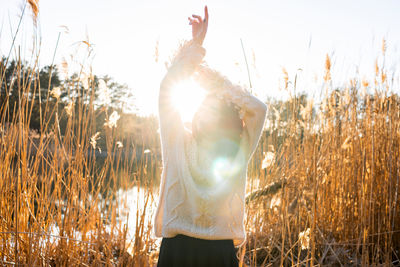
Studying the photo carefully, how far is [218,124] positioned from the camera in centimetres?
121

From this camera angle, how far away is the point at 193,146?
121 cm

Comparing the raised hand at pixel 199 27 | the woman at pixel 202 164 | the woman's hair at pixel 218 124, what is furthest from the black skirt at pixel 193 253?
the raised hand at pixel 199 27

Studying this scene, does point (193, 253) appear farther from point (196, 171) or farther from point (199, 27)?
point (199, 27)

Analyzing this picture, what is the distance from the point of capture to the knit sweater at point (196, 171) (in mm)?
1202

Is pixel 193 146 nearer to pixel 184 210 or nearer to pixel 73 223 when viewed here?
pixel 184 210

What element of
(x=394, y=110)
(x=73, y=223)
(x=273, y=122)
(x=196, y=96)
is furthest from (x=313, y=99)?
(x=73, y=223)

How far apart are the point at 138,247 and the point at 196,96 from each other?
0.94 metres

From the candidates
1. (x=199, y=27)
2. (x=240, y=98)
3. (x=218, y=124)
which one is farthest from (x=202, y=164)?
(x=199, y=27)

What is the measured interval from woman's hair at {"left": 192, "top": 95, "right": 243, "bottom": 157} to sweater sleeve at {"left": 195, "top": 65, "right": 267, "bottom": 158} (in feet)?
0.09

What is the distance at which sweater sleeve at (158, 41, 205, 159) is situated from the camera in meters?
1.19

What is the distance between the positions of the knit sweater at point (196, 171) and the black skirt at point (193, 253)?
0.05m

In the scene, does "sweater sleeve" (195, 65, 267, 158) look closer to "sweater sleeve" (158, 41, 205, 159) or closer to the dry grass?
"sweater sleeve" (158, 41, 205, 159)

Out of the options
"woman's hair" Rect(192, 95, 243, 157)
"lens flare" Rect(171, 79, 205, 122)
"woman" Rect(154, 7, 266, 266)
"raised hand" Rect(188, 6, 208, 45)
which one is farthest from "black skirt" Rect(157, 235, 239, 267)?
"raised hand" Rect(188, 6, 208, 45)

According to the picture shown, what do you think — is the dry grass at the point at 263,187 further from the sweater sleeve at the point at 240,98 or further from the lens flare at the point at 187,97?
the lens flare at the point at 187,97
